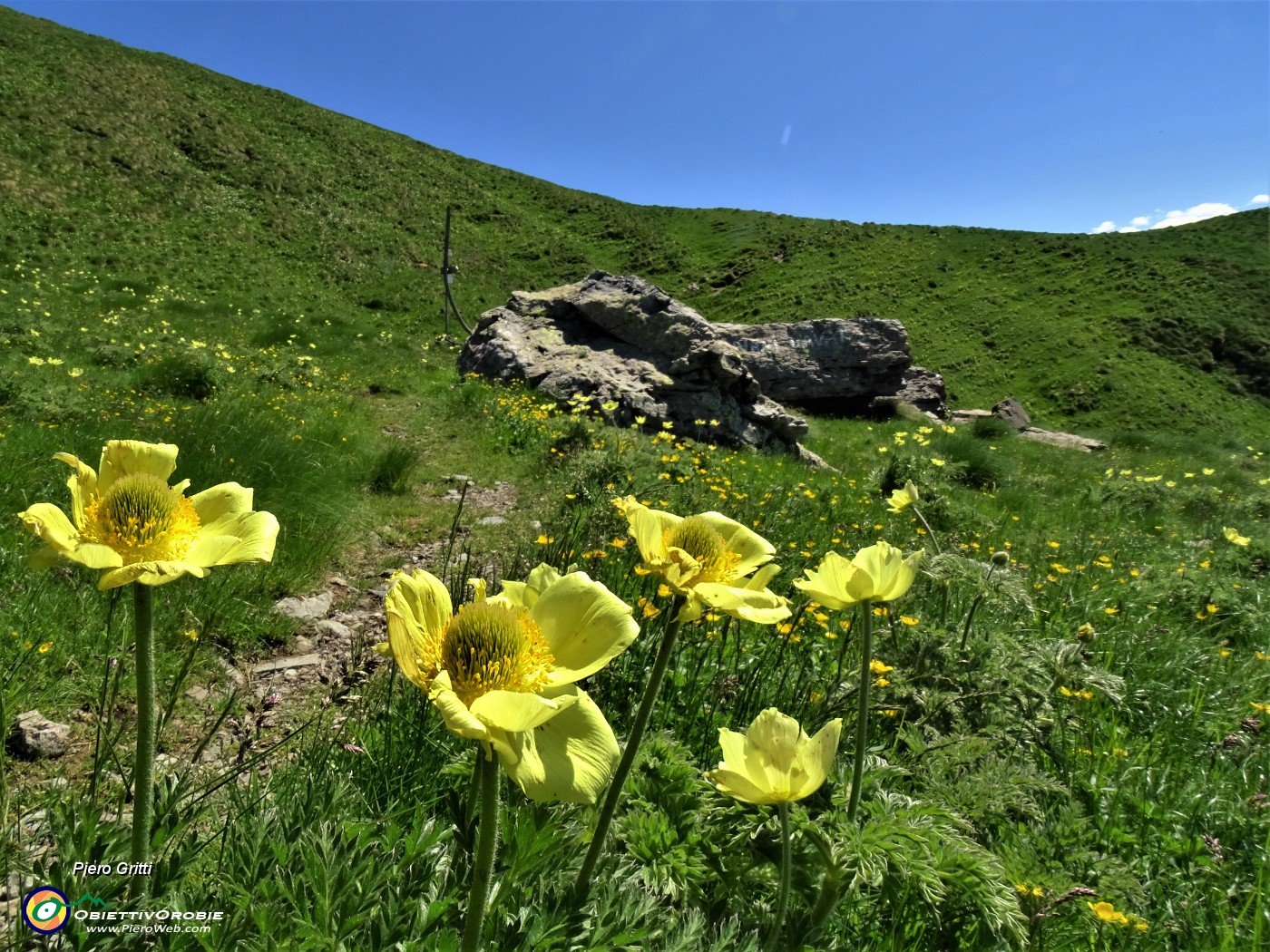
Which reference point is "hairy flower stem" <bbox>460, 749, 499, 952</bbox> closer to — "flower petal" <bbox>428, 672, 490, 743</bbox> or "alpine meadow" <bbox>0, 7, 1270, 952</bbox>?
"alpine meadow" <bbox>0, 7, 1270, 952</bbox>

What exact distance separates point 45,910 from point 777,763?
4.35ft

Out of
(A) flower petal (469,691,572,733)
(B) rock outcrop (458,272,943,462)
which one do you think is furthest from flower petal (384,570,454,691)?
(B) rock outcrop (458,272,943,462)

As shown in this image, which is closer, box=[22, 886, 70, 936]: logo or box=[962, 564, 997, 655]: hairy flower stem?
box=[22, 886, 70, 936]: logo

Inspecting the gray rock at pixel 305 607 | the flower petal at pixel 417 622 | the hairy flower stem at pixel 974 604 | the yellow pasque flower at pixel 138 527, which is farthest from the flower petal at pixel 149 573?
the gray rock at pixel 305 607

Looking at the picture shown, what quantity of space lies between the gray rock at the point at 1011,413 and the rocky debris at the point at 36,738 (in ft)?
76.3

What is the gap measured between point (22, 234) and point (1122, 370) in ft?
116

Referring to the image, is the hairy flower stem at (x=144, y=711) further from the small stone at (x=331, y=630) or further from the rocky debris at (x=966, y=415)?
the rocky debris at (x=966, y=415)

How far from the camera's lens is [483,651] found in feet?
3.03

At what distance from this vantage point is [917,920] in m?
1.72

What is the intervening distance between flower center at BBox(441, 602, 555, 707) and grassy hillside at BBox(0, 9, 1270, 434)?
12.8m

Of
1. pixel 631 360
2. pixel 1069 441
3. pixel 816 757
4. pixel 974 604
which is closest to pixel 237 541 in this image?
pixel 816 757

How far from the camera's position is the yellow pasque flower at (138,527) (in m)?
1.00

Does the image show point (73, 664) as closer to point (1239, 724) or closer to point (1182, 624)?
point (1239, 724)

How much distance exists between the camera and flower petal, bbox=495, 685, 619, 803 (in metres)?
0.87
